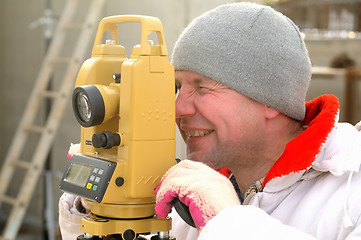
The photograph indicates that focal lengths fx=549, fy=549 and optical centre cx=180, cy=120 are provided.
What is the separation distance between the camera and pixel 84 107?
120 centimetres

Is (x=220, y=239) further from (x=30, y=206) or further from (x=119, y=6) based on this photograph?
(x=30, y=206)

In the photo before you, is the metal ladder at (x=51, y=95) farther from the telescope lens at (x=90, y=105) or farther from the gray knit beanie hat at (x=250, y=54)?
the telescope lens at (x=90, y=105)

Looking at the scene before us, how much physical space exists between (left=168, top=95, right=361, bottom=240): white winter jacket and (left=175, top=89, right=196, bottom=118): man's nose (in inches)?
10.3

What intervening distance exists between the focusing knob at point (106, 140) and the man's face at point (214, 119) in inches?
12.2

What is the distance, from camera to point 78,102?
122 cm

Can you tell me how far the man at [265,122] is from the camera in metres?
1.30

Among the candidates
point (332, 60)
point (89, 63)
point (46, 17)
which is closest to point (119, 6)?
point (46, 17)

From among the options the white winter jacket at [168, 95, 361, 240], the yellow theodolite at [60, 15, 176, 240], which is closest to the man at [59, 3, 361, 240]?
the white winter jacket at [168, 95, 361, 240]

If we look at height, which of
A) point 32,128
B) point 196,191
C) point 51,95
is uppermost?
point 196,191

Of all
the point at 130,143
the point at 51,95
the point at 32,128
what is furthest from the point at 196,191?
the point at 32,128

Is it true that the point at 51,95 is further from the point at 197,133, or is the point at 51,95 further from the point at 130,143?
the point at 130,143

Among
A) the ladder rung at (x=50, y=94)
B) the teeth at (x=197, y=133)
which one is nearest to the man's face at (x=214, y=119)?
the teeth at (x=197, y=133)

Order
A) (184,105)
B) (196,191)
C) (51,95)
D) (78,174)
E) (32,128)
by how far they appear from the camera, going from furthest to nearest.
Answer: (32,128) → (51,95) → (184,105) → (78,174) → (196,191)

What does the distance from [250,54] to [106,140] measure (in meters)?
0.47
